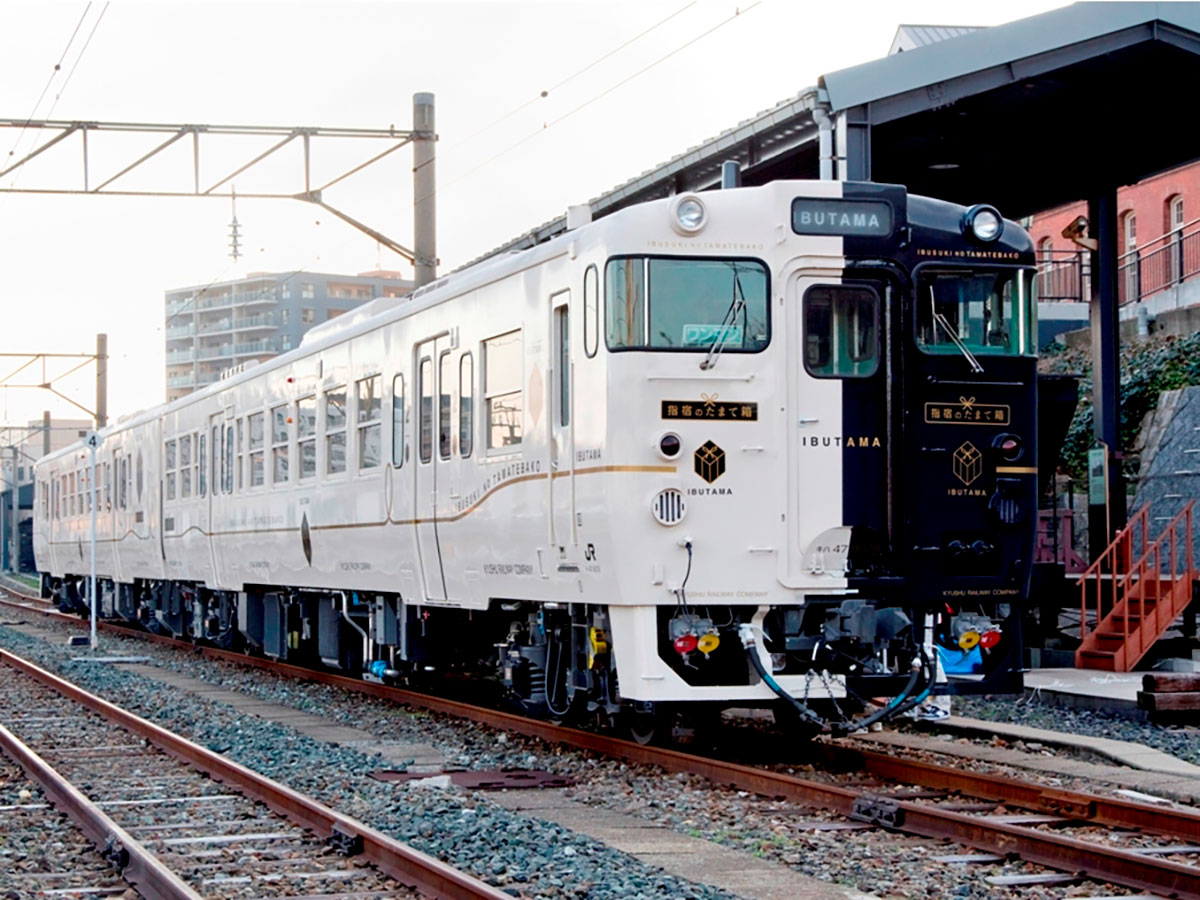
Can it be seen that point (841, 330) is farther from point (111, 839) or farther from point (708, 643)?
point (111, 839)

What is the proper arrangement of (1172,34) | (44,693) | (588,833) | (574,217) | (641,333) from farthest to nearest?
1. (44,693)
2. (1172,34)
3. (574,217)
4. (641,333)
5. (588,833)

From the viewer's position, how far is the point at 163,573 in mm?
23828

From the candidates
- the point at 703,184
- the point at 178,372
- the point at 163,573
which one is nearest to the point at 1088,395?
the point at 703,184

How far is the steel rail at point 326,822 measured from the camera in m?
6.75

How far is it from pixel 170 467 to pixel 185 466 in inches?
46.3

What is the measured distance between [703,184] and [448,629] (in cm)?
587

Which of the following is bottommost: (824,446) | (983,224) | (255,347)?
(824,446)

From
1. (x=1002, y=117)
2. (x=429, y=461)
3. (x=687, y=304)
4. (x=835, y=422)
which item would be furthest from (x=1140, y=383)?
(x=687, y=304)

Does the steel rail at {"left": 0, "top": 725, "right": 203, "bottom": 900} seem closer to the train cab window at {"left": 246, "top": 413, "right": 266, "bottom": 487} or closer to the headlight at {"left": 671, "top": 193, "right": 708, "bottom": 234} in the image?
the headlight at {"left": 671, "top": 193, "right": 708, "bottom": 234}

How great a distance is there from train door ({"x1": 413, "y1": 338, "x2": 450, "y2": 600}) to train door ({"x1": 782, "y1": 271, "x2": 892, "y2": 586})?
136 inches

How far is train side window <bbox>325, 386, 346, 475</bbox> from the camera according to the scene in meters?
15.4

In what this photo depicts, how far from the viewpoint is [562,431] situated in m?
10.6

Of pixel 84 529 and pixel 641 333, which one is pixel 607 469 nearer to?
pixel 641 333

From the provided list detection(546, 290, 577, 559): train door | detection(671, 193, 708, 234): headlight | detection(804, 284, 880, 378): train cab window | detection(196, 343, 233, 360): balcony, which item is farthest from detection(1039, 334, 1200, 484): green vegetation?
detection(196, 343, 233, 360): balcony
